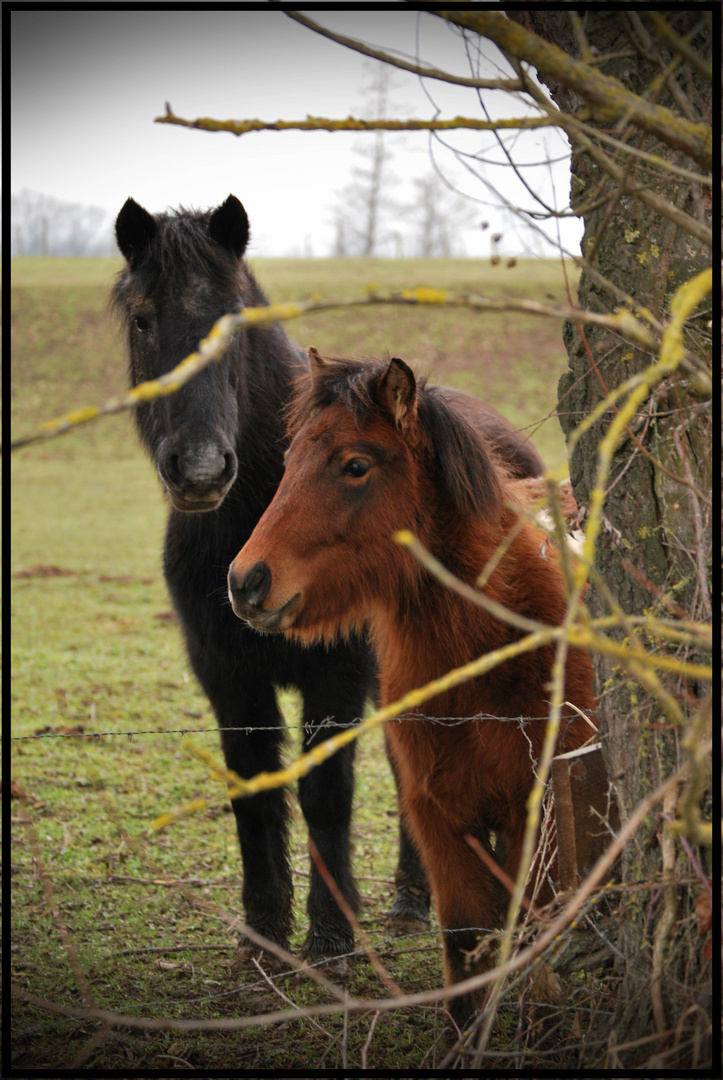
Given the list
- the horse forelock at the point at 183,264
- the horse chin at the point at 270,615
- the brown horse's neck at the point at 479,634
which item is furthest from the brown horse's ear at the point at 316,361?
the horse chin at the point at 270,615

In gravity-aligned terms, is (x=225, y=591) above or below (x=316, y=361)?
below

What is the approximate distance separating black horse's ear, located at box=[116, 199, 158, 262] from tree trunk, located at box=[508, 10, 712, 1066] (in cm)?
185

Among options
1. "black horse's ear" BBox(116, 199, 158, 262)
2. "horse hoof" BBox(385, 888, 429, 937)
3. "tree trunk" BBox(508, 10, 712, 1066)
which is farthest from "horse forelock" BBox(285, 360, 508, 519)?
"horse hoof" BBox(385, 888, 429, 937)

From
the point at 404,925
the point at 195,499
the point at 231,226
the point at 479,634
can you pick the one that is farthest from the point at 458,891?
the point at 231,226

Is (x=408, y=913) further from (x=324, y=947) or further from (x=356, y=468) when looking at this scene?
(x=356, y=468)

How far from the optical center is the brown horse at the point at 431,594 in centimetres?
277

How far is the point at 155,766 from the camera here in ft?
20.0

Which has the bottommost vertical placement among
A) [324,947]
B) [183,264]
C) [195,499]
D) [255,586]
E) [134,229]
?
[324,947]

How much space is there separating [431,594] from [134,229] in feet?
6.98

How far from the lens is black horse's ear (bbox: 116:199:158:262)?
3533 millimetres

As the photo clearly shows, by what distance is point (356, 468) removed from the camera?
9.25ft

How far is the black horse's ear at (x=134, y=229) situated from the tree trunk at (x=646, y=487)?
6.06ft

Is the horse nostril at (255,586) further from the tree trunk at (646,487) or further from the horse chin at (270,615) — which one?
the tree trunk at (646,487)

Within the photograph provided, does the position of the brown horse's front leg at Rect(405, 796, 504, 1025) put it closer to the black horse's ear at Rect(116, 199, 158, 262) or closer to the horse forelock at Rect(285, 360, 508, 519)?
the horse forelock at Rect(285, 360, 508, 519)
